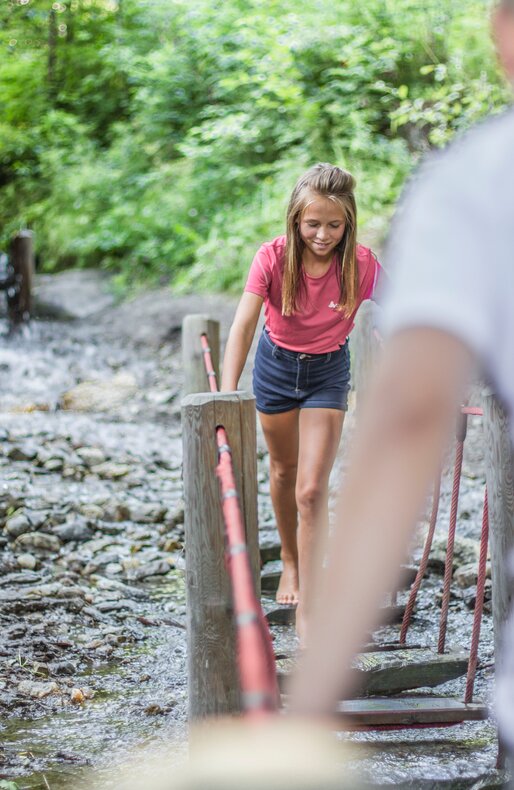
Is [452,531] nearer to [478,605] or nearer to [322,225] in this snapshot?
[478,605]

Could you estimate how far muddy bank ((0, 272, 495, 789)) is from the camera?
2.83 meters

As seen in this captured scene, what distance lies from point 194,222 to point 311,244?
33.7 ft

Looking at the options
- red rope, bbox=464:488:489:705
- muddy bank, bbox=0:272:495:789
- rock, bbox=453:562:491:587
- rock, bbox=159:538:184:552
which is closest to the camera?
red rope, bbox=464:488:489:705

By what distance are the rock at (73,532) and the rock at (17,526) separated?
0.17 meters

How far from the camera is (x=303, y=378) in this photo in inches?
139

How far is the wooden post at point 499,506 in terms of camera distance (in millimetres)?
2334

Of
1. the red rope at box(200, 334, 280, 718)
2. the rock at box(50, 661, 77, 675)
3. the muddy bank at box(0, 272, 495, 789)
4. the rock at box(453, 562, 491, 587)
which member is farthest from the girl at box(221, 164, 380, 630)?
the red rope at box(200, 334, 280, 718)

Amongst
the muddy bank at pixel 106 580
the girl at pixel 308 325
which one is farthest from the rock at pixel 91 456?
the girl at pixel 308 325

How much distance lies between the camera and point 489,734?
281 cm

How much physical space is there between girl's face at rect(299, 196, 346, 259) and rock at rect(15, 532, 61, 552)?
2864mm

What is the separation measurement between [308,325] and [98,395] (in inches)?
258

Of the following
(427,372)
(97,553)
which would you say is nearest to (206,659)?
(427,372)

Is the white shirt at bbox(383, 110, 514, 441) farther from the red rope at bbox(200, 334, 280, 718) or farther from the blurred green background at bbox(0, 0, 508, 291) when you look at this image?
the blurred green background at bbox(0, 0, 508, 291)

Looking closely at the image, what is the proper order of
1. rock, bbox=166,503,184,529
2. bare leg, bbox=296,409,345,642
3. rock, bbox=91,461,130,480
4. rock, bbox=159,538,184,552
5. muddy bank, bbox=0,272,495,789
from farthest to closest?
1. rock, bbox=91,461,130,480
2. rock, bbox=166,503,184,529
3. rock, bbox=159,538,184,552
4. bare leg, bbox=296,409,345,642
5. muddy bank, bbox=0,272,495,789
